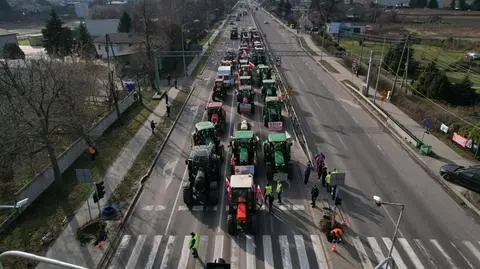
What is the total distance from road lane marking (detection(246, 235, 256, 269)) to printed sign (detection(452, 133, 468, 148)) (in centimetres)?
1960

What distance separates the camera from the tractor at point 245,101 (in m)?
35.3

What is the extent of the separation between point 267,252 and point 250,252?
31.9 inches

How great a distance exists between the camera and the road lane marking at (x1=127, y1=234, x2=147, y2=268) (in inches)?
658

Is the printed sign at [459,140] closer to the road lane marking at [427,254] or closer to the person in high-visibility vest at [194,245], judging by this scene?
the road lane marking at [427,254]

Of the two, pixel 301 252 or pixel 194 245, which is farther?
pixel 301 252

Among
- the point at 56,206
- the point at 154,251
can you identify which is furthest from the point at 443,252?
the point at 56,206

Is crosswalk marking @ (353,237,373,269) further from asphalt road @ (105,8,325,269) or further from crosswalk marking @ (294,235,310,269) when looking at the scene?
crosswalk marking @ (294,235,310,269)

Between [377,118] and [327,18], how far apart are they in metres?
82.6

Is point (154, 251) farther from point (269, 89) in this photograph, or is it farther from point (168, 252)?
point (269, 89)

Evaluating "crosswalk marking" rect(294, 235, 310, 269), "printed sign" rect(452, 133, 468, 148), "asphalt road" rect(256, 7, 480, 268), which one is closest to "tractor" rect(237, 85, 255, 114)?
"asphalt road" rect(256, 7, 480, 268)

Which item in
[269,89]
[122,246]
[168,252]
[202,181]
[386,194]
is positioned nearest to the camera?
[168,252]

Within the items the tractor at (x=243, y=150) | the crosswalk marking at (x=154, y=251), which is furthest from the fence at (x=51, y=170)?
the tractor at (x=243, y=150)

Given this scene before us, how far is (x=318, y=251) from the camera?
56.3 feet

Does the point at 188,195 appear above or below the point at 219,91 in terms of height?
below
